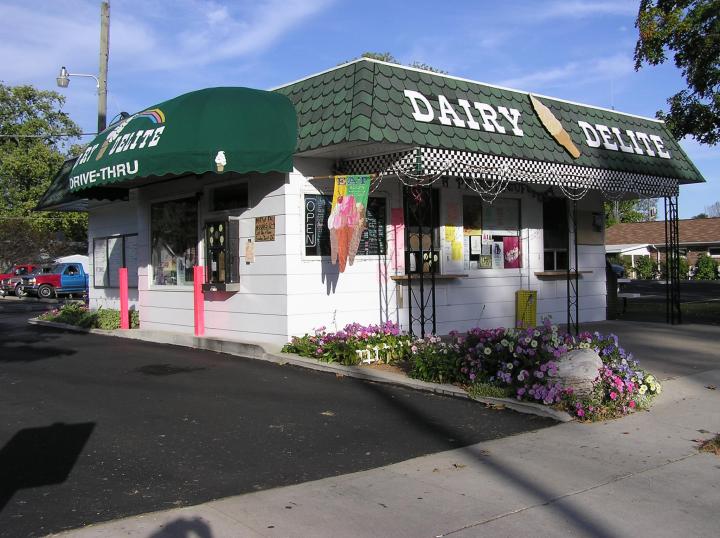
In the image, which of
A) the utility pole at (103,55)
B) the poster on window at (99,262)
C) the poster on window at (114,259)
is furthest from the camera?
the utility pole at (103,55)

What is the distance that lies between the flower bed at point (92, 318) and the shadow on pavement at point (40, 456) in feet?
28.0

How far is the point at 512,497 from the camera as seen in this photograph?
4.89 metres

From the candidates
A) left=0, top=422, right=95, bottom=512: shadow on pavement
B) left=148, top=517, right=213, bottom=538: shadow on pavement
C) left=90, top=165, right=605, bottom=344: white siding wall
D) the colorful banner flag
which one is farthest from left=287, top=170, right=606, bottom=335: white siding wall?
left=148, top=517, right=213, bottom=538: shadow on pavement

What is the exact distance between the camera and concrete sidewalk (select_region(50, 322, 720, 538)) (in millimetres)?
4305

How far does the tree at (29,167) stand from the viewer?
43969mm

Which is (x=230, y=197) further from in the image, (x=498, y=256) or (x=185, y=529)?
(x=185, y=529)

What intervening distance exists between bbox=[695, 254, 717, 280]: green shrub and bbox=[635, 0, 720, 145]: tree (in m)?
39.2

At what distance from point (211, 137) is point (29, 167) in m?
40.3

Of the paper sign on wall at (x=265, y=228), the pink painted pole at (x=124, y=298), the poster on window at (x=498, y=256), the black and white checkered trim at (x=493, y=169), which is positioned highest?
the black and white checkered trim at (x=493, y=169)

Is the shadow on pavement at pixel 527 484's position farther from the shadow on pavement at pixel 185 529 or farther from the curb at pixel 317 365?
the shadow on pavement at pixel 185 529

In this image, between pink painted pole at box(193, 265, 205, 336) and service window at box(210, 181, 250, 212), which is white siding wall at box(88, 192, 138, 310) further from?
pink painted pole at box(193, 265, 205, 336)

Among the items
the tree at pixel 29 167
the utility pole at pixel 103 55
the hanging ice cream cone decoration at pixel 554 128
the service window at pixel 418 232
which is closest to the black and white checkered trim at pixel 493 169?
the hanging ice cream cone decoration at pixel 554 128

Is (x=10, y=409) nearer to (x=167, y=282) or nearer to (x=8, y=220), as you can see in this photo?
(x=167, y=282)

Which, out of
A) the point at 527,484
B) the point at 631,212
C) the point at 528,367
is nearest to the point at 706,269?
the point at 631,212
